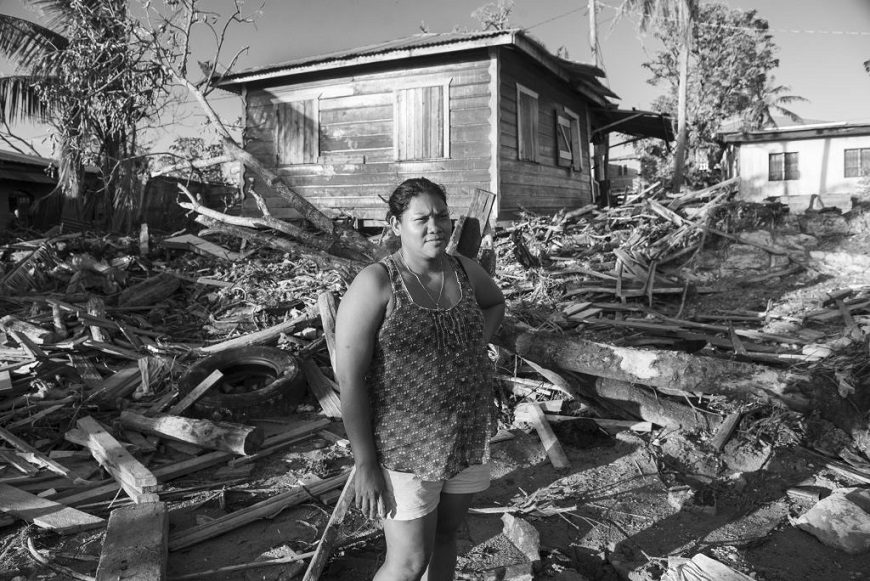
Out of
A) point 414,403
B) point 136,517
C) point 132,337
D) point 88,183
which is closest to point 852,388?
point 414,403

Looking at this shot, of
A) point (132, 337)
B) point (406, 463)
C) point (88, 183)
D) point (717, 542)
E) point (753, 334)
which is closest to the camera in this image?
point (406, 463)

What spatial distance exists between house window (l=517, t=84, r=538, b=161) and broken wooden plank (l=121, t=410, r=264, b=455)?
379 inches

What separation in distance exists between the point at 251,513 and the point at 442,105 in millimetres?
10159

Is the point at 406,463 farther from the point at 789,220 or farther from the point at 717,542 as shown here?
the point at 789,220

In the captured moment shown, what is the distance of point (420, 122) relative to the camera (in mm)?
12352

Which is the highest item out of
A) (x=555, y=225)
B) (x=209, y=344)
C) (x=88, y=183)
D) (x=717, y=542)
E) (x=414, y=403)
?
(x=88, y=183)

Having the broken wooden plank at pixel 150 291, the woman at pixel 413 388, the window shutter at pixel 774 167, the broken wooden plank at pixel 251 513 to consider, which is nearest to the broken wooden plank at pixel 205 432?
the broken wooden plank at pixel 251 513

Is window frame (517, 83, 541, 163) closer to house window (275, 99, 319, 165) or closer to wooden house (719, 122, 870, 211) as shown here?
house window (275, 99, 319, 165)

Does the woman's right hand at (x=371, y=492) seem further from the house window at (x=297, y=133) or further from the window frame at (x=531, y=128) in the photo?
the house window at (x=297, y=133)

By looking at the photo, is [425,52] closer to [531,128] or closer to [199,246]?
[531,128]

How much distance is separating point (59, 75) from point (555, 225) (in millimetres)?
11072

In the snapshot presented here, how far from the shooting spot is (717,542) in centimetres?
327

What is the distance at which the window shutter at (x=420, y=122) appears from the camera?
1218cm

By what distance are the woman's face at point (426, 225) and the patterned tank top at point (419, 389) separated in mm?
126
